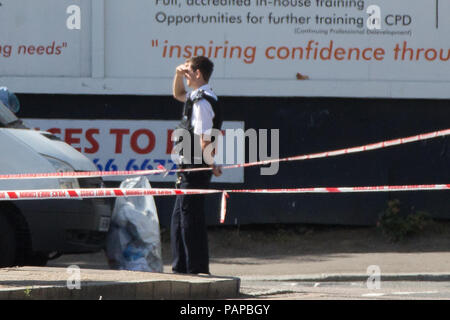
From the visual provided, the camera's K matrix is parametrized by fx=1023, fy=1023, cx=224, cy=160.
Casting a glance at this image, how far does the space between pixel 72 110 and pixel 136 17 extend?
5.05ft

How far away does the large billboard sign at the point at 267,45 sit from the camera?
13.8 metres

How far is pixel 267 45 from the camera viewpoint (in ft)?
45.4

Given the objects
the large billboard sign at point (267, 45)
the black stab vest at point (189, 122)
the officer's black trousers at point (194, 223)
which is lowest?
the officer's black trousers at point (194, 223)

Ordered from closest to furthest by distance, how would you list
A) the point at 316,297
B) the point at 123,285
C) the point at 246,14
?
the point at 123,285 → the point at 316,297 → the point at 246,14

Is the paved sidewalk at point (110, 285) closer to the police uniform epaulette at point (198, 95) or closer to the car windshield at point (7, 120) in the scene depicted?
the police uniform epaulette at point (198, 95)

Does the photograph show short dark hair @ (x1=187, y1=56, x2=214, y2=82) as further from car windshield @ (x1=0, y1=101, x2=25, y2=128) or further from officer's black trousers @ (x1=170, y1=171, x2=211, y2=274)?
car windshield @ (x1=0, y1=101, x2=25, y2=128)

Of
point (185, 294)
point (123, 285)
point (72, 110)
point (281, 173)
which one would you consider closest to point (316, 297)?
point (185, 294)

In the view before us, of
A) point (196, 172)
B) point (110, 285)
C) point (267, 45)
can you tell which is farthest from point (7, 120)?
point (267, 45)

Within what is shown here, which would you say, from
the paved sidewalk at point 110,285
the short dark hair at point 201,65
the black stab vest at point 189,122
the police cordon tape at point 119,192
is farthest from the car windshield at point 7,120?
the short dark hair at point 201,65

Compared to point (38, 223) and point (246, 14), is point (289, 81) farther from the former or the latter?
point (38, 223)

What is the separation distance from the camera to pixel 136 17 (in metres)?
13.9

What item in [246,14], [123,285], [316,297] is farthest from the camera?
[246,14]

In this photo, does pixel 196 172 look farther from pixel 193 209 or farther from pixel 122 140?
pixel 122 140

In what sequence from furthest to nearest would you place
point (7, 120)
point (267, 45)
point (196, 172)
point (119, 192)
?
point (267, 45), point (7, 120), point (119, 192), point (196, 172)
